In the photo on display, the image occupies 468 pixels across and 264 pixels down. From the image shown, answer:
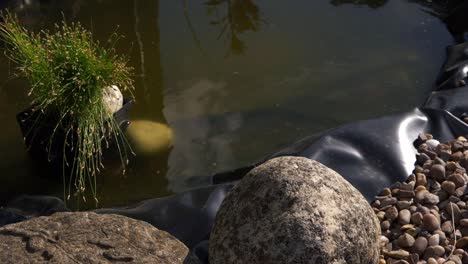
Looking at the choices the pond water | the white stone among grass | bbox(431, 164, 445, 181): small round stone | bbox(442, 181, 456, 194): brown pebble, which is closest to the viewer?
bbox(442, 181, 456, 194): brown pebble

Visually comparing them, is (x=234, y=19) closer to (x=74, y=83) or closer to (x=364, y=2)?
(x=364, y=2)

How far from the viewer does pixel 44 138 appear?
11.0ft

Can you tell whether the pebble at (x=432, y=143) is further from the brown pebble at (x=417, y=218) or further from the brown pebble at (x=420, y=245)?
the brown pebble at (x=420, y=245)

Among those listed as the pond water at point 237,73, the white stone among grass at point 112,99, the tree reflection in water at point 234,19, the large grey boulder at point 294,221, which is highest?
the large grey boulder at point 294,221

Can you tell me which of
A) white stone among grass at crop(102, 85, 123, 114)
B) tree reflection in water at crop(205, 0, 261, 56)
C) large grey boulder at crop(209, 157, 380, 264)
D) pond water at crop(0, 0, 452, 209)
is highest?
large grey boulder at crop(209, 157, 380, 264)

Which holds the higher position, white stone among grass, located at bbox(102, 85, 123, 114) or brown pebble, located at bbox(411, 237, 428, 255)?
white stone among grass, located at bbox(102, 85, 123, 114)

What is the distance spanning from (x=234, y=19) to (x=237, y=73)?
0.82m

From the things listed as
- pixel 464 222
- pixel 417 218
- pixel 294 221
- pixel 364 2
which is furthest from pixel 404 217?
pixel 364 2

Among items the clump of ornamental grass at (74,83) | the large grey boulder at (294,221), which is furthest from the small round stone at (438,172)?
the clump of ornamental grass at (74,83)

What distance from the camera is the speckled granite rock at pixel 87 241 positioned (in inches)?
96.4

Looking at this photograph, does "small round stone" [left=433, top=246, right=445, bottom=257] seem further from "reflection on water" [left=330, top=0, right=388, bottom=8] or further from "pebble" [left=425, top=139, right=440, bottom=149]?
"reflection on water" [left=330, top=0, right=388, bottom=8]

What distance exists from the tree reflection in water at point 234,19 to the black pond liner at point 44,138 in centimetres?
147

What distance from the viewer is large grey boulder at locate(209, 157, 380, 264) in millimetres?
2086

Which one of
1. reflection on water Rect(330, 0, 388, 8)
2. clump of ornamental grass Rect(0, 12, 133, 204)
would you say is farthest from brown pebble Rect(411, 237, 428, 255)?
reflection on water Rect(330, 0, 388, 8)
